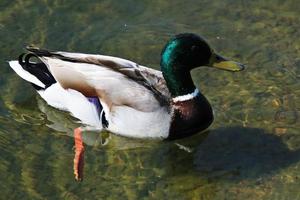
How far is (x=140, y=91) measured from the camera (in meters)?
7.37

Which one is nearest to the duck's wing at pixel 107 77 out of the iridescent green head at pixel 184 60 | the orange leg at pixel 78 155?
the iridescent green head at pixel 184 60

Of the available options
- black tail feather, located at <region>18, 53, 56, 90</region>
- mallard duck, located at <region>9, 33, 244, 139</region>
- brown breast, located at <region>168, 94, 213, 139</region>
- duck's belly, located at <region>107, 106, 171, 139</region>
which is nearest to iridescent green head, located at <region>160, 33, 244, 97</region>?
mallard duck, located at <region>9, 33, 244, 139</region>

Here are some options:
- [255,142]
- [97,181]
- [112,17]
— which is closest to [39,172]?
[97,181]

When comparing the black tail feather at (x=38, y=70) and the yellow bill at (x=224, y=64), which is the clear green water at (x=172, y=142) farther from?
the yellow bill at (x=224, y=64)

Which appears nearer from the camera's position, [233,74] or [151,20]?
[233,74]

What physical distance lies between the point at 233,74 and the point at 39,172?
2.44 m

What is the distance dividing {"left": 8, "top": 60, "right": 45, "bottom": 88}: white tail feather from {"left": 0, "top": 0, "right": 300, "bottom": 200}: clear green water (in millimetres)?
245

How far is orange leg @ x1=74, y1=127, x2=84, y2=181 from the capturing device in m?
7.14

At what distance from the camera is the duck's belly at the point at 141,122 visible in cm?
737

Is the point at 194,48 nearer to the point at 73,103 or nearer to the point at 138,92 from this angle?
the point at 138,92

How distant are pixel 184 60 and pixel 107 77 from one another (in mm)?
727

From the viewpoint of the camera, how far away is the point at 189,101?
7.56m

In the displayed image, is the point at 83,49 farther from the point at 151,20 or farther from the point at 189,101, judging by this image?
the point at 189,101

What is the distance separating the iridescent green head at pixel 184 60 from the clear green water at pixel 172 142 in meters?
0.54
